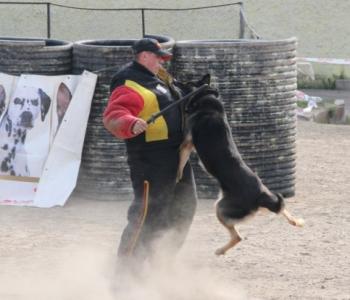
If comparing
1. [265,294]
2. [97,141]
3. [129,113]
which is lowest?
[265,294]

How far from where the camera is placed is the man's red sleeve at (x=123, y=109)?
5707mm

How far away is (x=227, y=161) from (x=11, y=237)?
2.64 meters

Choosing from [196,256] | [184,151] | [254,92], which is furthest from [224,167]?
[254,92]

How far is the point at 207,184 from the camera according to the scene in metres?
9.05

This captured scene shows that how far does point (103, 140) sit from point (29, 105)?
32.4 inches

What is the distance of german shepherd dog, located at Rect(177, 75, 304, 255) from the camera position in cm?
599

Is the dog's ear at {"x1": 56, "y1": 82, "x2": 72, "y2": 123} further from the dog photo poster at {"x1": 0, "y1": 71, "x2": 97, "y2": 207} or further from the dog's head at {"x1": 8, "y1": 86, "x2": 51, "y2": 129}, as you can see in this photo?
the dog's head at {"x1": 8, "y1": 86, "x2": 51, "y2": 129}

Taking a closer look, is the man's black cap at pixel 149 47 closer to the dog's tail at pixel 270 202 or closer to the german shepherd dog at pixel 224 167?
the german shepherd dog at pixel 224 167

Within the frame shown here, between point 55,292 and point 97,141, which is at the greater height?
point 97,141

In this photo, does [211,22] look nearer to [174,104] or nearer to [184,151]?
[184,151]

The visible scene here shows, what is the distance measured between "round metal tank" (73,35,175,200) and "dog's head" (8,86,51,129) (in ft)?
1.42

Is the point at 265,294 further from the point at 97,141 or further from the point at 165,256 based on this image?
the point at 97,141

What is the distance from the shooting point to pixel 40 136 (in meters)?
9.10

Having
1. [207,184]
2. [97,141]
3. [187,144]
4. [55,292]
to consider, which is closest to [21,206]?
[97,141]
